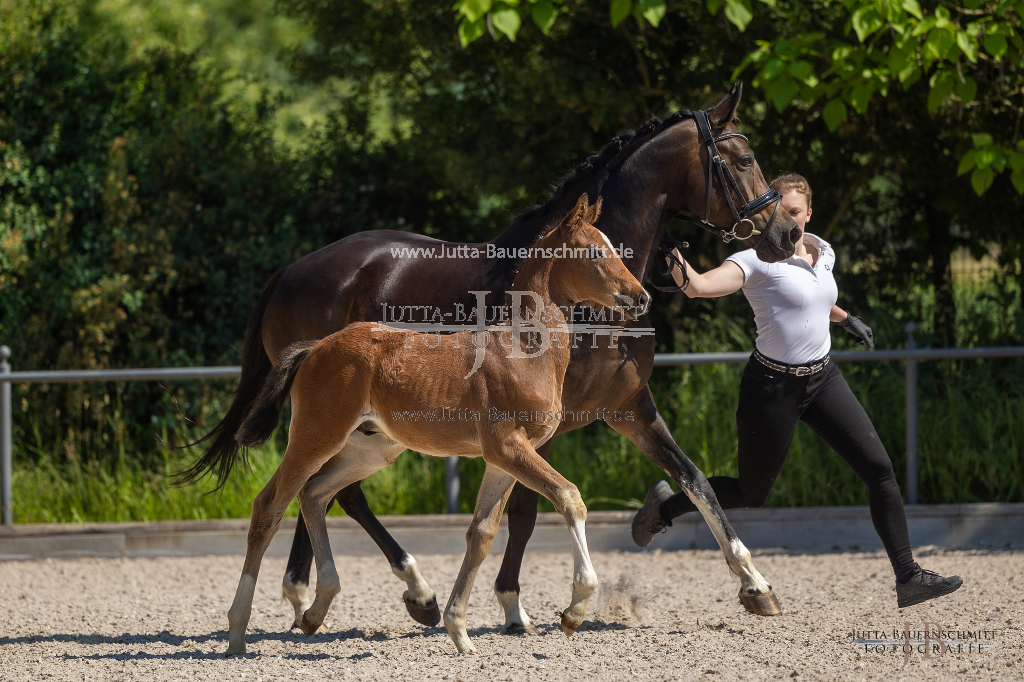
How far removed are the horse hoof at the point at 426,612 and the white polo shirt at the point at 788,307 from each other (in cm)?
193

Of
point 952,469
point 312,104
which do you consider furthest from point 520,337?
point 312,104

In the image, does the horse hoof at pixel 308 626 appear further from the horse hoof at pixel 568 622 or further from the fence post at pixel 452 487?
the fence post at pixel 452 487

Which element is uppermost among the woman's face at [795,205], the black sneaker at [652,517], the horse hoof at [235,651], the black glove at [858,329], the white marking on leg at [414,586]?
the woman's face at [795,205]

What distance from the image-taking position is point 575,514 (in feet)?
11.8

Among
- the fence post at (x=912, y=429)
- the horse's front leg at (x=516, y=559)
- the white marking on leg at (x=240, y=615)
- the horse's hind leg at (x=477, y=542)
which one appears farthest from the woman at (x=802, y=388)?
the fence post at (x=912, y=429)

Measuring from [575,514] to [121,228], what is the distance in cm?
581

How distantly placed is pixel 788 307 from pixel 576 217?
3.55ft

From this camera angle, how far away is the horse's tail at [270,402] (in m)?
4.06

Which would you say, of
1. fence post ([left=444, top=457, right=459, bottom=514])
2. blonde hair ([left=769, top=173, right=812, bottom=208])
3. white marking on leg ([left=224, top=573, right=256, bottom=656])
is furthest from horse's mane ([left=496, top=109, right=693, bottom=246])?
fence post ([left=444, top=457, right=459, bottom=514])

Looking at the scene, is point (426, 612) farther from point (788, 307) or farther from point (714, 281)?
point (788, 307)

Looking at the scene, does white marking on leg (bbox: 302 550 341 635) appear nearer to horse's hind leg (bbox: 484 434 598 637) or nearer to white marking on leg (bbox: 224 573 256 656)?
white marking on leg (bbox: 224 573 256 656)

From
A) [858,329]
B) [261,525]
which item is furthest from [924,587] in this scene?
[261,525]

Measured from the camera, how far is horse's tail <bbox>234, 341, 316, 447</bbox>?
13.3 feet

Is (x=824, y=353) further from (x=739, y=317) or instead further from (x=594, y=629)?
(x=739, y=317)
